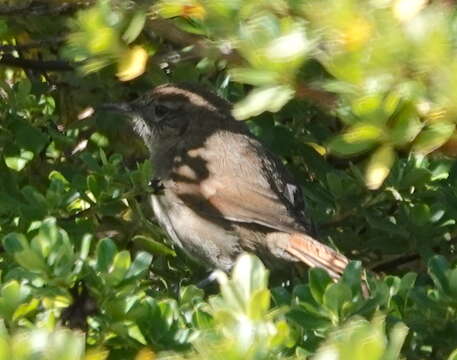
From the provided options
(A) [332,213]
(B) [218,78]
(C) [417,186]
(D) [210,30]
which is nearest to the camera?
(D) [210,30]

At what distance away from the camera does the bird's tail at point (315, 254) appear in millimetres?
4977

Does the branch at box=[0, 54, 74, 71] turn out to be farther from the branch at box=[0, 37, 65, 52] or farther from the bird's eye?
the bird's eye

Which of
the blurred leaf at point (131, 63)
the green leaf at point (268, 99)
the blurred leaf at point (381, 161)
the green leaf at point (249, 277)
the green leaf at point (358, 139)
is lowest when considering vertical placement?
the green leaf at point (249, 277)

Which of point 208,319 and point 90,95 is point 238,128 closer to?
point 90,95

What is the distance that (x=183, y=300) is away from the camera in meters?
3.96

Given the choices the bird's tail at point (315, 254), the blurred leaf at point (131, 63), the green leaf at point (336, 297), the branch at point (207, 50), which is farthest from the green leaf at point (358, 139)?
the bird's tail at point (315, 254)

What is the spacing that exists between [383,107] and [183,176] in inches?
136

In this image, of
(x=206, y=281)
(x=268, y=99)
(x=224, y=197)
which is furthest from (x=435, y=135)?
(x=224, y=197)

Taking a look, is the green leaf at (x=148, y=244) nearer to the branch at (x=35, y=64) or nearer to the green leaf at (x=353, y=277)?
the branch at (x=35, y=64)

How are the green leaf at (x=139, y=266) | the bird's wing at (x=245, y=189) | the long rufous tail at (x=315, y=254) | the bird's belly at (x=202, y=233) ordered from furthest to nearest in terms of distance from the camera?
the bird's belly at (x=202, y=233)
the bird's wing at (x=245, y=189)
the long rufous tail at (x=315, y=254)
the green leaf at (x=139, y=266)

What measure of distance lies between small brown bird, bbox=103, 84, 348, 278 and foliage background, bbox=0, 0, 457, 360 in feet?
2.22

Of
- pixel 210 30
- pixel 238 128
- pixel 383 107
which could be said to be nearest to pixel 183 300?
pixel 210 30

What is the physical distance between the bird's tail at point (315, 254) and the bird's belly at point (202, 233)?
0.37 meters

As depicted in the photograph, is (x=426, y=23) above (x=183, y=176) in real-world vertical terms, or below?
above
